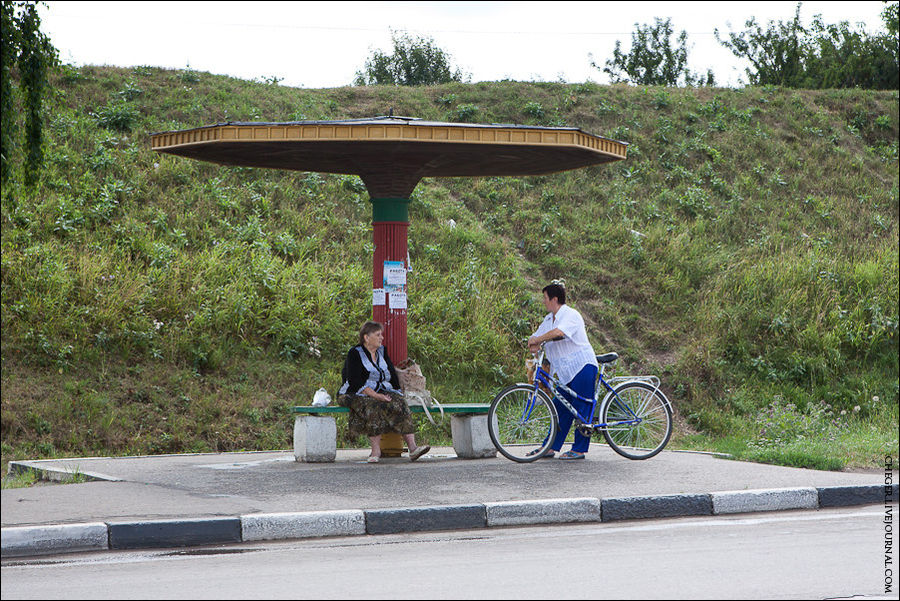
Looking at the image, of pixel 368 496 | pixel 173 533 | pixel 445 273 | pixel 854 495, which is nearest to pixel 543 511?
pixel 368 496

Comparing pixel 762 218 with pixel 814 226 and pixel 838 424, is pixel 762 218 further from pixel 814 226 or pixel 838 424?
pixel 838 424

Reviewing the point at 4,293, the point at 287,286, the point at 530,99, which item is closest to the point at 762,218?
the point at 530,99

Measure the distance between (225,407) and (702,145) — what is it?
1720cm

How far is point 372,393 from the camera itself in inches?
427

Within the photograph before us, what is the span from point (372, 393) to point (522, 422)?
1667 mm

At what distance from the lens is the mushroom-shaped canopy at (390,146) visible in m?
10.2

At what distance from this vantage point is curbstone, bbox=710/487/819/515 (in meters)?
8.75

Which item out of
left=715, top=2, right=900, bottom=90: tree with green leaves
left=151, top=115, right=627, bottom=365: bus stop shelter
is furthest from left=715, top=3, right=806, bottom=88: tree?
left=151, top=115, right=627, bottom=365: bus stop shelter

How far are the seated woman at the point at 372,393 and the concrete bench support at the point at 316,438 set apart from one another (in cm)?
50

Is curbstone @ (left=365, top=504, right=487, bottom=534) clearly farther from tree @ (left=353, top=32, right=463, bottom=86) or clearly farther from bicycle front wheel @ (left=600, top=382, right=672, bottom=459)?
tree @ (left=353, top=32, right=463, bottom=86)

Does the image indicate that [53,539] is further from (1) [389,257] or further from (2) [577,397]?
(2) [577,397]

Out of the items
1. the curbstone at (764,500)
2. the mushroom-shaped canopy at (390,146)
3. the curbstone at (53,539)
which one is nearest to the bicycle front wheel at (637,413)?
the curbstone at (764,500)

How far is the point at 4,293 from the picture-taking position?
50.3 feet

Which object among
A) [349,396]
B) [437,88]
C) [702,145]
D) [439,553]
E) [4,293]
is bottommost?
[439,553]
